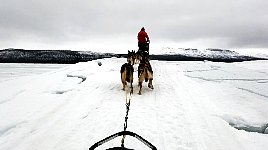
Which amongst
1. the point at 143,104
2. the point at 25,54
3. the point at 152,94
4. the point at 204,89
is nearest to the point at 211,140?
the point at 143,104

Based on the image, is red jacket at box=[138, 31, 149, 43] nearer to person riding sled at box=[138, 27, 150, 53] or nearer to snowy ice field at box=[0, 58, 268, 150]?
person riding sled at box=[138, 27, 150, 53]

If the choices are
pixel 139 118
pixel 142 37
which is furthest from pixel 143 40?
pixel 139 118

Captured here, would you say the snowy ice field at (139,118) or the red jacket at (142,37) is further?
the red jacket at (142,37)

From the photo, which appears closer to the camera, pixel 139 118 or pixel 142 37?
pixel 139 118

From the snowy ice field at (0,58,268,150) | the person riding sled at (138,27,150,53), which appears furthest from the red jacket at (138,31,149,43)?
the snowy ice field at (0,58,268,150)

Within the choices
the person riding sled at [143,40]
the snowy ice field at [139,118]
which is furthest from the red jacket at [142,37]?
the snowy ice field at [139,118]

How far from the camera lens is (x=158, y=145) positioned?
14.5 feet

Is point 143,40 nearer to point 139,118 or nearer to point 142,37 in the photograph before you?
point 142,37

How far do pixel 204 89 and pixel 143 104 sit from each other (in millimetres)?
3044

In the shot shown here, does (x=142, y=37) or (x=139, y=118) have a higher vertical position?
(x=142, y=37)

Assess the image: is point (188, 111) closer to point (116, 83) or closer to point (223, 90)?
point (223, 90)

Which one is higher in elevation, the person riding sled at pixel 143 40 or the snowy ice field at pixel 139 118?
the person riding sled at pixel 143 40

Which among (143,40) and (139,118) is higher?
(143,40)

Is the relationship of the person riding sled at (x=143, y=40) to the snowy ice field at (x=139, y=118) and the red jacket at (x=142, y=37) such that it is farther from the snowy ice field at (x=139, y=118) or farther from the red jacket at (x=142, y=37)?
the snowy ice field at (x=139, y=118)
